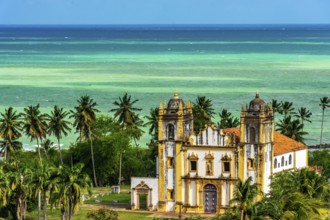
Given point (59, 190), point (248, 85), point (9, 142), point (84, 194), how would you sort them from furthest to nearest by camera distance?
point (248, 85)
point (9, 142)
point (84, 194)
point (59, 190)

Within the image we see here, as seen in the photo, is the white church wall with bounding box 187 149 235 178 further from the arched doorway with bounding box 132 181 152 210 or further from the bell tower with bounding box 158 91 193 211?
the arched doorway with bounding box 132 181 152 210

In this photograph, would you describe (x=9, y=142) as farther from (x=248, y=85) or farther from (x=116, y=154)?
(x=248, y=85)

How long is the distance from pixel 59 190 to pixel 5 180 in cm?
521

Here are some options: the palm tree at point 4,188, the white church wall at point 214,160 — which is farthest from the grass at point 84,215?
the palm tree at point 4,188

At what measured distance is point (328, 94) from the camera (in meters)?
174

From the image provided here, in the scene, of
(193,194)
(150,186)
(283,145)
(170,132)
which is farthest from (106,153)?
(283,145)

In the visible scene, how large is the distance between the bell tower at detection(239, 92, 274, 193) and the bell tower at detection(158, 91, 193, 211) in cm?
493

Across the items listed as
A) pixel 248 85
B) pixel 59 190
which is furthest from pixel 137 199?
pixel 248 85

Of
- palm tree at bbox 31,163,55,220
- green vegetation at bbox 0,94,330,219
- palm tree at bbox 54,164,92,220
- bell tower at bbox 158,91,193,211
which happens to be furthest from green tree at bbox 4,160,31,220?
bell tower at bbox 158,91,193,211

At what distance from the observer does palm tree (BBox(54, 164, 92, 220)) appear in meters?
68.0

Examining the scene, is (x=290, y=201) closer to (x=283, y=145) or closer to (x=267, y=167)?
(x=267, y=167)

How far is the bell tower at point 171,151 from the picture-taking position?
8388cm

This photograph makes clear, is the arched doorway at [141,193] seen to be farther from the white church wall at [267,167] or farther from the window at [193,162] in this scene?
the white church wall at [267,167]

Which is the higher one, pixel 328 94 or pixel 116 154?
pixel 328 94
